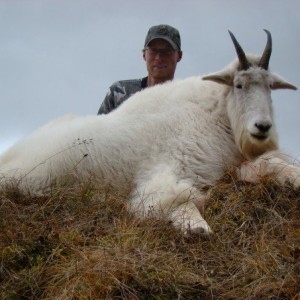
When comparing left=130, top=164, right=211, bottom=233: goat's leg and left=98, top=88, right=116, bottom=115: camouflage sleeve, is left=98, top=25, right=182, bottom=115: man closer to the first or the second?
left=98, top=88, right=116, bottom=115: camouflage sleeve

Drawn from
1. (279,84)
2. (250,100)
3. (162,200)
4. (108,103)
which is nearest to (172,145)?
(162,200)

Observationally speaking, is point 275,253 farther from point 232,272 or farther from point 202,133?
point 202,133

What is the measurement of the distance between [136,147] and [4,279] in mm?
2563

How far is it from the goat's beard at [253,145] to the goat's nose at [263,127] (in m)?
0.14

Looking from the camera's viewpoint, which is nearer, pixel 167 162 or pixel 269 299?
pixel 269 299

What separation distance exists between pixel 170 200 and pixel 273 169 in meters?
1.12

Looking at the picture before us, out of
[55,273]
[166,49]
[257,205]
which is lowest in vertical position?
[257,205]

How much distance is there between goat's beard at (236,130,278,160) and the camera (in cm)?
597

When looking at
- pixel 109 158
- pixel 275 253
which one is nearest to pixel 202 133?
pixel 109 158

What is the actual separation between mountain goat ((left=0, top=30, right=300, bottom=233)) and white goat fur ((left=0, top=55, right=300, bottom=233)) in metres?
0.01

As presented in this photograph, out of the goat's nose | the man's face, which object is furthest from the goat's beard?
the man's face

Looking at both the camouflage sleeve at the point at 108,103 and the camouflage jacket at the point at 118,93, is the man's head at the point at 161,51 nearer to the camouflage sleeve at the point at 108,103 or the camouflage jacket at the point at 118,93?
the camouflage jacket at the point at 118,93

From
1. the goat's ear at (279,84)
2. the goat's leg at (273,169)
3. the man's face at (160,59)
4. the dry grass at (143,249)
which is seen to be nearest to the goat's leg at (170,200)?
the dry grass at (143,249)

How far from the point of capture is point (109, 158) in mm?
6258
